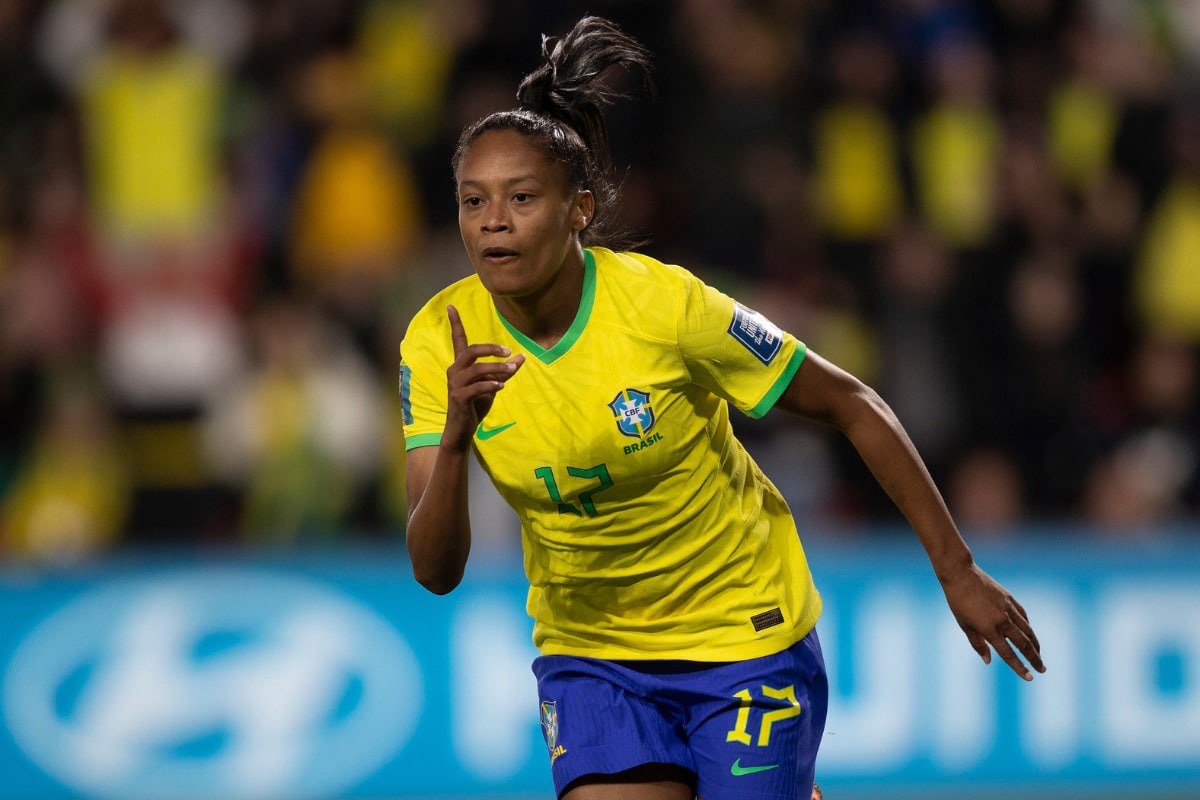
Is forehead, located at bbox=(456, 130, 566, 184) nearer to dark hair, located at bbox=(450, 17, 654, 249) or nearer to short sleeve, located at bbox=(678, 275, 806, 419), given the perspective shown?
dark hair, located at bbox=(450, 17, 654, 249)

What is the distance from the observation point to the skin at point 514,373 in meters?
3.44

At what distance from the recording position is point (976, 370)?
844cm

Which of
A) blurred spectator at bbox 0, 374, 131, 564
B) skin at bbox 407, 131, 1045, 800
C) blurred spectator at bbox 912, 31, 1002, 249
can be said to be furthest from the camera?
blurred spectator at bbox 912, 31, 1002, 249

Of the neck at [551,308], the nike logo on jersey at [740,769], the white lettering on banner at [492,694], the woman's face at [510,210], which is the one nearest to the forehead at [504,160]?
the woman's face at [510,210]

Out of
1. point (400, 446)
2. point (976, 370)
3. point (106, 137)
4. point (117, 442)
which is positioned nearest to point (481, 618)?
point (400, 446)

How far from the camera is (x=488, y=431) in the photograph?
12.2 feet

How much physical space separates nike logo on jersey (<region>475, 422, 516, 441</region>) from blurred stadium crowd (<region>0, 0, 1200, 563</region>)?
4322 mm

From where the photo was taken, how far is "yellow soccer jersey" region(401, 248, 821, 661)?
12.1ft

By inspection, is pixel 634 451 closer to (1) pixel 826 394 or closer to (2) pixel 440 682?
(1) pixel 826 394

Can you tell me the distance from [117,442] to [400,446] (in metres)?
1.30

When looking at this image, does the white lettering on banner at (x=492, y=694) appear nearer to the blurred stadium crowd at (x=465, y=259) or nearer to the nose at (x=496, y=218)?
the blurred stadium crowd at (x=465, y=259)

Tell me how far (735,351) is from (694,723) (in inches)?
32.3

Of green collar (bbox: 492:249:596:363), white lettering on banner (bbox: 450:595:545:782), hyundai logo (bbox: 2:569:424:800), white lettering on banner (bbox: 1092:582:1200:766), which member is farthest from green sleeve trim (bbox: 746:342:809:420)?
white lettering on banner (bbox: 1092:582:1200:766)

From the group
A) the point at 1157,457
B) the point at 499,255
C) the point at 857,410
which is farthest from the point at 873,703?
the point at 499,255
